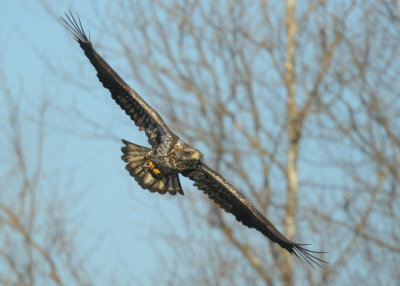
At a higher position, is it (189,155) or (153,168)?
(189,155)

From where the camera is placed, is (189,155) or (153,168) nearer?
(189,155)

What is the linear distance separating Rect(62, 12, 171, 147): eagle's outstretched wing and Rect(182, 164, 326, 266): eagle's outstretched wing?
0.40 m

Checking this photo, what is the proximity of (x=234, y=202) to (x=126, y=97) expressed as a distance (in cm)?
120

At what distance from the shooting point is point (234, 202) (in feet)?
31.7

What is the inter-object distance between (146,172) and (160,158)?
26 centimetres

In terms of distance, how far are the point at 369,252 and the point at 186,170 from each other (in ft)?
22.7

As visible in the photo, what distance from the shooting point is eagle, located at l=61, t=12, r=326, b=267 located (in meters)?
9.06

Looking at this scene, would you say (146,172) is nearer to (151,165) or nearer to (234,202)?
(151,165)

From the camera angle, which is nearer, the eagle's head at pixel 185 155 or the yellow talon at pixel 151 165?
the eagle's head at pixel 185 155

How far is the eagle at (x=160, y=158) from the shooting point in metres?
9.06

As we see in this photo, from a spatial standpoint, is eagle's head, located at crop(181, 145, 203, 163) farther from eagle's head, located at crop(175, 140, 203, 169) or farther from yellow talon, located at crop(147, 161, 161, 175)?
yellow talon, located at crop(147, 161, 161, 175)

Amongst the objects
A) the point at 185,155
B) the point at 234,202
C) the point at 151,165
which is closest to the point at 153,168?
the point at 151,165

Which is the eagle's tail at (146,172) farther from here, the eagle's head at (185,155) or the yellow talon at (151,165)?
the eagle's head at (185,155)

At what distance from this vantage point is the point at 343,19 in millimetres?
16750
